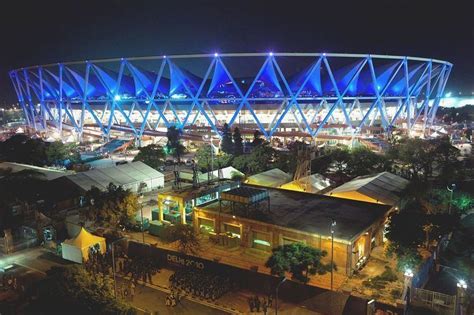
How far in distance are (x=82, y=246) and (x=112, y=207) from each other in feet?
7.99

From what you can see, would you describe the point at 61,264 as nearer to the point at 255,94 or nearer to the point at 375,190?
the point at 375,190

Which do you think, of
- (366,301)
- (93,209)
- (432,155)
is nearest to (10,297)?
(93,209)

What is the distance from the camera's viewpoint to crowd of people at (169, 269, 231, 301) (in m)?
10.6

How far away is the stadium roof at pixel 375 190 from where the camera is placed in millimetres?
16519

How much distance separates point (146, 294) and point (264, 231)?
4.70m

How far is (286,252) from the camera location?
36.0ft

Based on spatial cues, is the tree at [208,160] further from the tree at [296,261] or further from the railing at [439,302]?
the railing at [439,302]

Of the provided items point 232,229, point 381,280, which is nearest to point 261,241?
point 232,229

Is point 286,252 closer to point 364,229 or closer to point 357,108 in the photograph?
point 364,229

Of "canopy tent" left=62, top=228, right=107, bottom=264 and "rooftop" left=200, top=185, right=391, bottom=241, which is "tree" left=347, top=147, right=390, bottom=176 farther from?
"canopy tent" left=62, top=228, right=107, bottom=264

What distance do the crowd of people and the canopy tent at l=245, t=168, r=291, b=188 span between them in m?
9.89

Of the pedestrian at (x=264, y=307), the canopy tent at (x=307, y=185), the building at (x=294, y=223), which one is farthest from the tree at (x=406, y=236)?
the canopy tent at (x=307, y=185)

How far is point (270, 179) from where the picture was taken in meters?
22.0

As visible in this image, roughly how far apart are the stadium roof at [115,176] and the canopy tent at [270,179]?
6404mm
